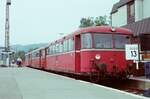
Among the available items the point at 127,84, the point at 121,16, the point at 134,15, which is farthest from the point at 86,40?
the point at 121,16

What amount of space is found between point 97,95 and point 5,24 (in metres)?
61.6

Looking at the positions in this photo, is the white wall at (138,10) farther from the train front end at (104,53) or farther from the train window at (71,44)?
the train front end at (104,53)

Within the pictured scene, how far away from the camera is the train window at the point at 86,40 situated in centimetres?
2320

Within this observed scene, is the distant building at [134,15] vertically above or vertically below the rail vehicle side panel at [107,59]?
above

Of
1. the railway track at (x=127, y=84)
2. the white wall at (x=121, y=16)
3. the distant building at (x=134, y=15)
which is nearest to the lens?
the railway track at (x=127, y=84)

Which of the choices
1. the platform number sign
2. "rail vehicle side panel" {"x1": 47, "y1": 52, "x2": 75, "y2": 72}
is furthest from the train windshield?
the platform number sign

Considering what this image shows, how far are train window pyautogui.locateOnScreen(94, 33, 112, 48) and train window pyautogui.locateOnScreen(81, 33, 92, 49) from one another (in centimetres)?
30

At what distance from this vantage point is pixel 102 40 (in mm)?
23391

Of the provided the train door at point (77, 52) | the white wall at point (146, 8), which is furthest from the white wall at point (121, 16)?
the train door at point (77, 52)

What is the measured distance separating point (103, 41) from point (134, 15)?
15.7 meters

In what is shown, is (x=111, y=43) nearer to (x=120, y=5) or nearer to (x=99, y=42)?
(x=99, y=42)

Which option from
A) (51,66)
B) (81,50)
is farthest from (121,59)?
(51,66)

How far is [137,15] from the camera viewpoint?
38.0 m

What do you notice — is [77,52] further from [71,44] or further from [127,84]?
[127,84]
